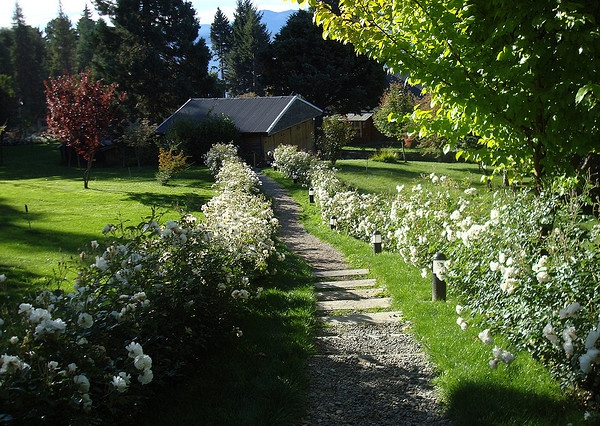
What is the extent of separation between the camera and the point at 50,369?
2707 mm

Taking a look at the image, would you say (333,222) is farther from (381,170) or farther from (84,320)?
(381,170)

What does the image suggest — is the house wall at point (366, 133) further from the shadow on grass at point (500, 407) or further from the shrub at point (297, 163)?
the shadow on grass at point (500, 407)

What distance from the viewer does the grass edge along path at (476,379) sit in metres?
3.35

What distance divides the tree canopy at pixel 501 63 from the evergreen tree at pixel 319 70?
38154mm

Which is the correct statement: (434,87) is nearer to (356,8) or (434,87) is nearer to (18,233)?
(356,8)

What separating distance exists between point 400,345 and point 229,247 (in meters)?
2.41

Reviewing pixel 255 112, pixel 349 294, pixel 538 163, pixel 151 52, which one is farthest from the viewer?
pixel 151 52

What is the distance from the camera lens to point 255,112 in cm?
3600

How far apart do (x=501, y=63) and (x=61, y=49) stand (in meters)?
78.5

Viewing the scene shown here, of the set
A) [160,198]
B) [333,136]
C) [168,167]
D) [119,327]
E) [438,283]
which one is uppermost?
[333,136]

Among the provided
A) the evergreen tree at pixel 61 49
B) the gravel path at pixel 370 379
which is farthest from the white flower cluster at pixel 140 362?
the evergreen tree at pixel 61 49

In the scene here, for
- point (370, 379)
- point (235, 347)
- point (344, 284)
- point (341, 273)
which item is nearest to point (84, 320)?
point (235, 347)

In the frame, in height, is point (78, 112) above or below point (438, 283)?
above

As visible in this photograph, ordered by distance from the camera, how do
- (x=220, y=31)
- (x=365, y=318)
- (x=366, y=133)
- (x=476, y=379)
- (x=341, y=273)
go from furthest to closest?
1. (x=220, y=31)
2. (x=366, y=133)
3. (x=341, y=273)
4. (x=365, y=318)
5. (x=476, y=379)
